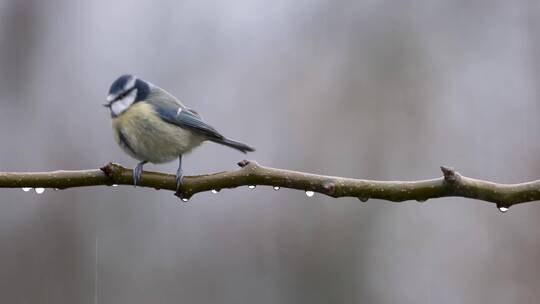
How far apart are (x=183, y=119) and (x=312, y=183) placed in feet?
3.78

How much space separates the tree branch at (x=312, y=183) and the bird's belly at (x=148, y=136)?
72 centimetres

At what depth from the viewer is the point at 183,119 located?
3.00m

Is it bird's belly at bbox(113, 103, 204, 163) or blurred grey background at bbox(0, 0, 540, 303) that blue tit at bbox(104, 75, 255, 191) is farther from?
blurred grey background at bbox(0, 0, 540, 303)

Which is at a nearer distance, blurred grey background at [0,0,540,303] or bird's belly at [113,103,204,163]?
bird's belly at [113,103,204,163]

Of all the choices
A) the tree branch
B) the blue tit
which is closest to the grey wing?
the blue tit

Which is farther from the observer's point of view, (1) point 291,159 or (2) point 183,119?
(1) point 291,159

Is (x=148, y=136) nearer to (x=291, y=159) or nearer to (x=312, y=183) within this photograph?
(x=312, y=183)

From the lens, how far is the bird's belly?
291 centimetres

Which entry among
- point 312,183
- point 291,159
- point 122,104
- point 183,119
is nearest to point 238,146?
point 183,119

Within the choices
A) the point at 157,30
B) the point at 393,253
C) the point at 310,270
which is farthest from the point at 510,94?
the point at 157,30

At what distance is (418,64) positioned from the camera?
6.78 m

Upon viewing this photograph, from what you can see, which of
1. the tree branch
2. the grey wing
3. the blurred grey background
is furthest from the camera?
the blurred grey background

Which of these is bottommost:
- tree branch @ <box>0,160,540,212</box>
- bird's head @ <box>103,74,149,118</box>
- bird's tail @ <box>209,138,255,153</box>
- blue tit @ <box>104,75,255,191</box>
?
tree branch @ <box>0,160,540,212</box>

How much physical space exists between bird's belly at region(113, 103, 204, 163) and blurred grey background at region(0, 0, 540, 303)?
2.34 metres
